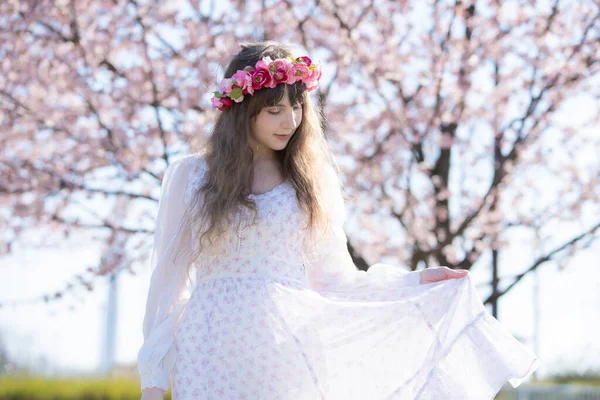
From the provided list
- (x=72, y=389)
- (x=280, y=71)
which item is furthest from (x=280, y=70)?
(x=72, y=389)

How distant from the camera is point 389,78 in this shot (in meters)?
5.85

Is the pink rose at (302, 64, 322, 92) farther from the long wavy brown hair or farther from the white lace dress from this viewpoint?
the white lace dress

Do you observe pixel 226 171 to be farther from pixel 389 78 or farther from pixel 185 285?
pixel 389 78

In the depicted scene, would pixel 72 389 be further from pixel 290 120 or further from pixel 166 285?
pixel 290 120

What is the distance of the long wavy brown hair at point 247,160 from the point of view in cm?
278

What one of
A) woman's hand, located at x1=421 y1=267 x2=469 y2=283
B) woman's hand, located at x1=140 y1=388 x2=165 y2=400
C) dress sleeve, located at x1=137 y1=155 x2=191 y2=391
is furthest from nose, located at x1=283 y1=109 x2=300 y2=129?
woman's hand, located at x1=140 y1=388 x2=165 y2=400

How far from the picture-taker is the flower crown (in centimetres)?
288

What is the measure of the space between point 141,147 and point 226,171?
3.01m

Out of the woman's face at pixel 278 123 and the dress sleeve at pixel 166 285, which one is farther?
the woman's face at pixel 278 123

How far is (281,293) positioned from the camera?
2.74 meters

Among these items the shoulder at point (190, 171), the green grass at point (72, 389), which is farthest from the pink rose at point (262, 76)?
the green grass at point (72, 389)

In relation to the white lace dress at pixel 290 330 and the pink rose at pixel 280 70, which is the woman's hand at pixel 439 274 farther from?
the pink rose at pixel 280 70

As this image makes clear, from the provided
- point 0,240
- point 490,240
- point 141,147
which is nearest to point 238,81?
point 141,147

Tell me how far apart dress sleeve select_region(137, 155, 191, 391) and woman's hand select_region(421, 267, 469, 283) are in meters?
0.69
